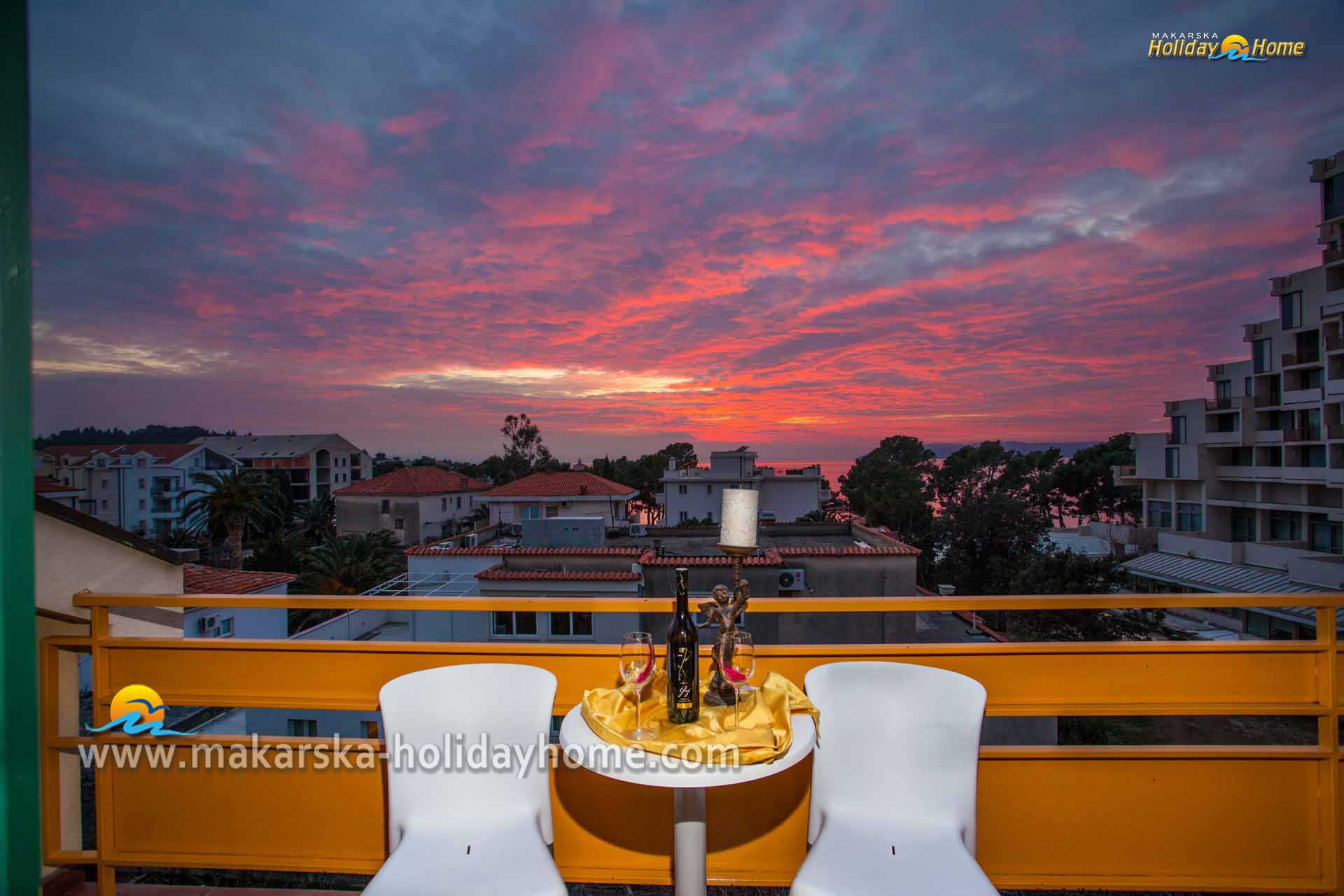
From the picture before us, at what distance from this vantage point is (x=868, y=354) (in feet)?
32.5

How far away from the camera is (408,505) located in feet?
56.3

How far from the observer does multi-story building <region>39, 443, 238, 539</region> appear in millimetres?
2105

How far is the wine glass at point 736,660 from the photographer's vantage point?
49.6 inches

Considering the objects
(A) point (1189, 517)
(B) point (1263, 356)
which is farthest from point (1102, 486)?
(B) point (1263, 356)

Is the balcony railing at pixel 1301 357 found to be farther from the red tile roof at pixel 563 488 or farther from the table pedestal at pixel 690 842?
the table pedestal at pixel 690 842

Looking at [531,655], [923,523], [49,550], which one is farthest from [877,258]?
[923,523]

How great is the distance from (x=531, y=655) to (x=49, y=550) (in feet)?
5.07

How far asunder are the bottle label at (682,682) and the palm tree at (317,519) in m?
19.1

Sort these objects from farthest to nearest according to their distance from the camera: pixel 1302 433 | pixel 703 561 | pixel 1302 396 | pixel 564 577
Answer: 1. pixel 1302 433
2. pixel 1302 396
3. pixel 564 577
4. pixel 703 561

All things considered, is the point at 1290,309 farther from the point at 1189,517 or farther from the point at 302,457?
the point at 302,457

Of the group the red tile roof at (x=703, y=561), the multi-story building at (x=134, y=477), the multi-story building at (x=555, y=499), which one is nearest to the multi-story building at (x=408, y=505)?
the multi-story building at (x=555, y=499)

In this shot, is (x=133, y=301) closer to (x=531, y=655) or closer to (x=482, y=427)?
(x=531, y=655)

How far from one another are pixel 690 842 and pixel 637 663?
40 cm

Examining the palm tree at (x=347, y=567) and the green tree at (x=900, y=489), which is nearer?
the palm tree at (x=347, y=567)
